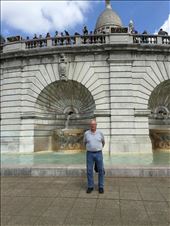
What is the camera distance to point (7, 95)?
18719 mm

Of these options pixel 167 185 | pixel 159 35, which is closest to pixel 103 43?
pixel 159 35

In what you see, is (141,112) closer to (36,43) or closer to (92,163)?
(36,43)

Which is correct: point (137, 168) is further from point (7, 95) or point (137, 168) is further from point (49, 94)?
point (7, 95)

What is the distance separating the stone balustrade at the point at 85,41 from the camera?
57.2 ft

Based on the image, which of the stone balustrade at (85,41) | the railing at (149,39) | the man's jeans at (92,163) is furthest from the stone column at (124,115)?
the man's jeans at (92,163)

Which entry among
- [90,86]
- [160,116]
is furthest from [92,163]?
[160,116]

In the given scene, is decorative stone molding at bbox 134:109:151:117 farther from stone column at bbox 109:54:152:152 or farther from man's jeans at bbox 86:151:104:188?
man's jeans at bbox 86:151:104:188

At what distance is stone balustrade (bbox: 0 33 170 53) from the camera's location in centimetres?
1744

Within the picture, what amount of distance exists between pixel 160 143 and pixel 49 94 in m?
8.73

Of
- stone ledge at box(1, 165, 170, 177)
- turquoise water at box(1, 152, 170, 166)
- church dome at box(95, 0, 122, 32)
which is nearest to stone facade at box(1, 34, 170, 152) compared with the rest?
turquoise water at box(1, 152, 170, 166)

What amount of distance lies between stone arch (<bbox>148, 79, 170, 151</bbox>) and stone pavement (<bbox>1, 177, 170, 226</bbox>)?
9882mm

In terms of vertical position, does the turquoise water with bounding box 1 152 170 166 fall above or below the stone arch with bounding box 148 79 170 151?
below

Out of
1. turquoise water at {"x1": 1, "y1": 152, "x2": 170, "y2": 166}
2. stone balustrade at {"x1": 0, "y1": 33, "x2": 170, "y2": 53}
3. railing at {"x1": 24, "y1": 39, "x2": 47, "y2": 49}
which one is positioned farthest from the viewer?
railing at {"x1": 24, "y1": 39, "x2": 47, "y2": 49}

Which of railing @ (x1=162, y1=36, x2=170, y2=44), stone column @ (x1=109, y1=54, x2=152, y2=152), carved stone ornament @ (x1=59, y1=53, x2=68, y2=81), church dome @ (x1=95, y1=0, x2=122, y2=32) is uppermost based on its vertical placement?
church dome @ (x1=95, y1=0, x2=122, y2=32)
